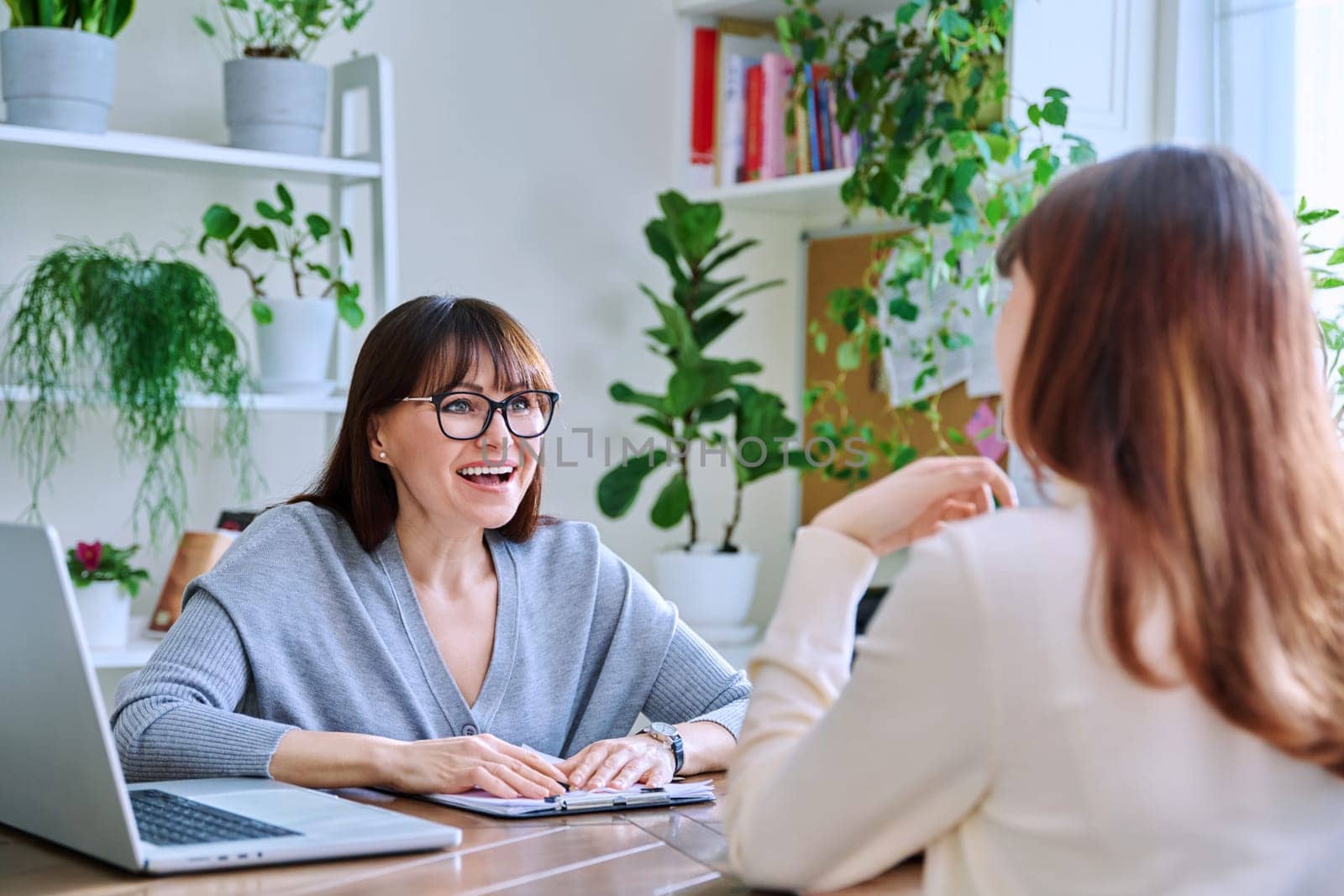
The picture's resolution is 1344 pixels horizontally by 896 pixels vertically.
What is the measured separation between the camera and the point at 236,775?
4.90 ft

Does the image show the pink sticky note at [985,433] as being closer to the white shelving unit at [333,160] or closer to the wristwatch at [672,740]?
the white shelving unit at [333,160]

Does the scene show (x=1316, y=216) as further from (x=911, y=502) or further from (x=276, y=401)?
(x=276, y=401)

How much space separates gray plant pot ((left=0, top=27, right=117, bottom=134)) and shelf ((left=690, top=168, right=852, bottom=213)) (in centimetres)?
132

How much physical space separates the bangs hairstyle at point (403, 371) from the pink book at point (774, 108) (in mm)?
1515

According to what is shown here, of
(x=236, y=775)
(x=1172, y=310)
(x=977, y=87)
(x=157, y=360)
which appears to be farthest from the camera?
(x=977, y=87)

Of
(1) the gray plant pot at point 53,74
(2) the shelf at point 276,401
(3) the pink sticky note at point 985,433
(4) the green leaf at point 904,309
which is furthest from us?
(3) the pink sticky note at point 985,433

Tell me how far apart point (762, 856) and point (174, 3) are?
2.35m

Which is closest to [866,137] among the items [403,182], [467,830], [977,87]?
[977,87]

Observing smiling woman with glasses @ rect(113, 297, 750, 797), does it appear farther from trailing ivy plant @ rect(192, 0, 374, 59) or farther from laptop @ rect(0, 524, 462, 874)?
→ trailing ivy plant @ rect(192, 0, 374, 59)

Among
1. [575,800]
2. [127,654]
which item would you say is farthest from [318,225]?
[575,800]

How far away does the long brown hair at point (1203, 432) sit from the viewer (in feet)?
2.81

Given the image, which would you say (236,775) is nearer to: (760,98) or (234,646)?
(234,646)

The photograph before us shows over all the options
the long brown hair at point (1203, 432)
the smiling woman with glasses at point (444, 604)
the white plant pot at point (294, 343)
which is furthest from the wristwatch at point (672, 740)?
the white plant pot at point (294, 343)

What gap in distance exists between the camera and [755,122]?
3299 millimetres
